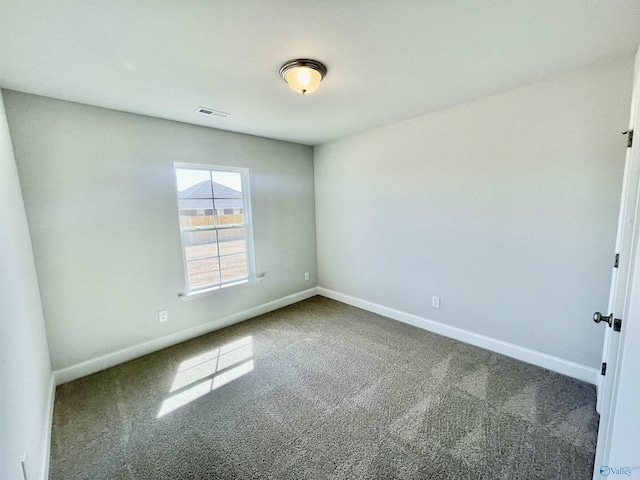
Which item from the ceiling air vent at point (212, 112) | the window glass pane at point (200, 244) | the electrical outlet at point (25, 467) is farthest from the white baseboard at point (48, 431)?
the ceiling air vent at point (212, 112)

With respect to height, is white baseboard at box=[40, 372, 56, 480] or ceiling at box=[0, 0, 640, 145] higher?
ceiling at box=[0, 0, 640, 145]

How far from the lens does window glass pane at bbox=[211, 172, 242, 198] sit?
10.8 ft

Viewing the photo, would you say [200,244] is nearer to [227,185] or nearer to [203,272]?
[203,272]

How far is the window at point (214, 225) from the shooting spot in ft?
10.0

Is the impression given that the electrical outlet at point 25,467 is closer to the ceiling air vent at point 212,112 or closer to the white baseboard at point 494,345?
the ceiling air vent at point 212,112

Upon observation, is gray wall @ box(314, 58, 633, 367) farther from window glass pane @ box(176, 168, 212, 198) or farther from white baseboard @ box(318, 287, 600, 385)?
window glass pane @ box(176, 168, 212, 198)

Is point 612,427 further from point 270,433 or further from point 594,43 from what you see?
point 594,43

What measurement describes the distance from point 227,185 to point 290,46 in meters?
2.08

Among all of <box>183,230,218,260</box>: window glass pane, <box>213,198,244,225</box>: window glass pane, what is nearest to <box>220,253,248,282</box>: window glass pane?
<box>183,230,218,260</box>: window glass pane

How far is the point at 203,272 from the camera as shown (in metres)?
Answer: 3.23

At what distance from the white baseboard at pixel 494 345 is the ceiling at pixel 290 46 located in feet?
7.61

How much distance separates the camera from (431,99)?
97.7 inches

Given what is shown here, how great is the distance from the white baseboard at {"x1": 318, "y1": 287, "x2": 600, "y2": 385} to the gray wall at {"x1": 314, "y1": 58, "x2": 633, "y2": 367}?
6 centimetres

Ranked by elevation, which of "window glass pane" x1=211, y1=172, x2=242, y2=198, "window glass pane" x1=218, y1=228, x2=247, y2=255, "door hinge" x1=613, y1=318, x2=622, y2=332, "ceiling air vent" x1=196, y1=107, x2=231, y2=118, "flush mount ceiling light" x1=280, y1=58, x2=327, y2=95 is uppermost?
"ceiling air vent" x1=196, y1=107, x2=231, y2=118
